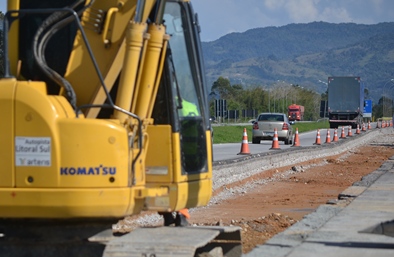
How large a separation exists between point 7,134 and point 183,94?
177cm

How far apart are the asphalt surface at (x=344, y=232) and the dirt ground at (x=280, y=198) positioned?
31.6 inches

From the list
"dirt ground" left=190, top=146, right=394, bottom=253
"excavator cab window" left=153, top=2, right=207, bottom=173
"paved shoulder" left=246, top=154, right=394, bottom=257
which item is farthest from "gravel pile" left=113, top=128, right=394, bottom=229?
"excavator cab window" left=153, top=2, right=207, bottom=173

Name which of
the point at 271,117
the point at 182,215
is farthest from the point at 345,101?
the point at 182,215

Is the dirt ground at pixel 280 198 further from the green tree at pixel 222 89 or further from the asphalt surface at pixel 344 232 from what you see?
the green tree at pixel 222 89

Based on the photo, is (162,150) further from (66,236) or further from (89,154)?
(66,236)

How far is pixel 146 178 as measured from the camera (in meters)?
7.74

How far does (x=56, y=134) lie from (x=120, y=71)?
2.80ft

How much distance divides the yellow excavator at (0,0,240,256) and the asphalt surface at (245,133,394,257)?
175 centimetres

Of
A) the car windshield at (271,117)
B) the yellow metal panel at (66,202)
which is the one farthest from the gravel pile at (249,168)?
the yellow metal panel at (66,202)

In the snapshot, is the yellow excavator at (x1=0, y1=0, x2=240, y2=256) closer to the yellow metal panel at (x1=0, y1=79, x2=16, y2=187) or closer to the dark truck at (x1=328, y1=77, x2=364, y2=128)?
the yellow metal panel at (x1=0, y1=79, x2=16, y2=187)

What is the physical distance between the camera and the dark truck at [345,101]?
7525 centimetres

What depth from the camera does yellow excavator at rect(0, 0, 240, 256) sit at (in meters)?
6.92

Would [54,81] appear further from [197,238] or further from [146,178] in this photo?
[197,238]

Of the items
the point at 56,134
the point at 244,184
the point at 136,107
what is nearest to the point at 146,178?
the point at 136,107
